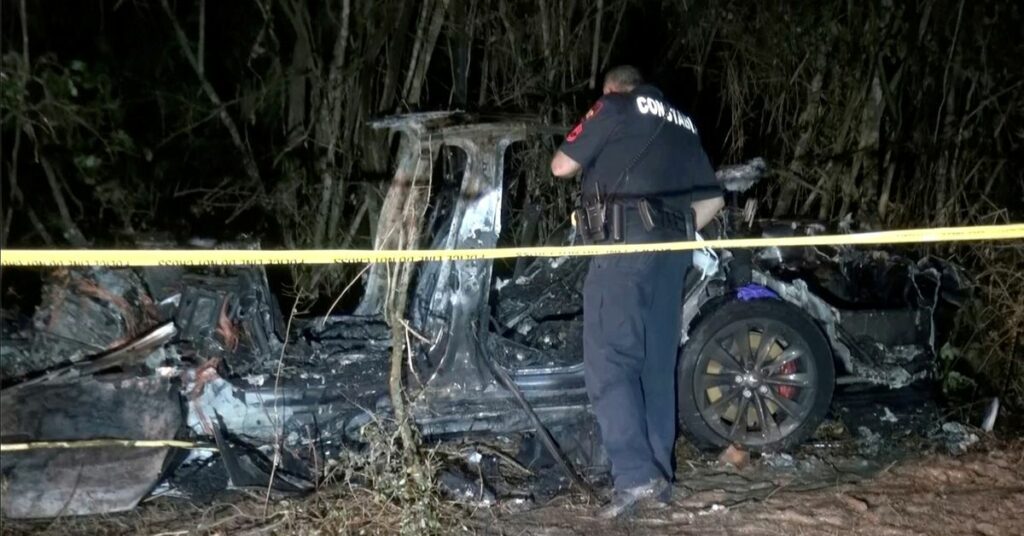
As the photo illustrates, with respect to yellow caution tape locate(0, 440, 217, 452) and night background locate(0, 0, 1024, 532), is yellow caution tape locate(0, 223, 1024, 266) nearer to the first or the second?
yellow caution tape locate(0, 440, 217, 452)

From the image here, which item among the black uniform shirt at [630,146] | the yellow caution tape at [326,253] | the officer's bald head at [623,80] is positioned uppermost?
the officer's bald head at [623,80]

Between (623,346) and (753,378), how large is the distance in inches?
35.8

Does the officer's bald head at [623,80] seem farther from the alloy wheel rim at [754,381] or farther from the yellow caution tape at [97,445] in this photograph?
the yellow caution tape at [97,445]

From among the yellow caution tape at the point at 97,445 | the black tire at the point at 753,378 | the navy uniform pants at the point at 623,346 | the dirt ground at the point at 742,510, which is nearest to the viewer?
the yellow caution tape at the point at 97,445

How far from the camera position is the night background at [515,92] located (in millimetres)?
7195

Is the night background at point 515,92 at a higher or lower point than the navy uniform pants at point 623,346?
higher

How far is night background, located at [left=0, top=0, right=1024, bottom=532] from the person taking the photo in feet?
23.6

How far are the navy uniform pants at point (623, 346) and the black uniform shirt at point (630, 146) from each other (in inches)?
11.9

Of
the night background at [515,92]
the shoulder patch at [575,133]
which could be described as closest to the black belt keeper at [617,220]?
the shoulder patch at [575,133]

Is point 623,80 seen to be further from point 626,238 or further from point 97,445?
point 97,445

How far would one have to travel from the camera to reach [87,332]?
4.30m

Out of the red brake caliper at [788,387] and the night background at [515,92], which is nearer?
the red brake caliper at [788,387]

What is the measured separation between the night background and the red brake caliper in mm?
2274

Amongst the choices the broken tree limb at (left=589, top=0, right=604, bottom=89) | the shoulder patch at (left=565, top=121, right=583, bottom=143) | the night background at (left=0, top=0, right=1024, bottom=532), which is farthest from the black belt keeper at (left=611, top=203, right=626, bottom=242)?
the broken tree limb at (left=589, top=0, right=604, bottom=89)
